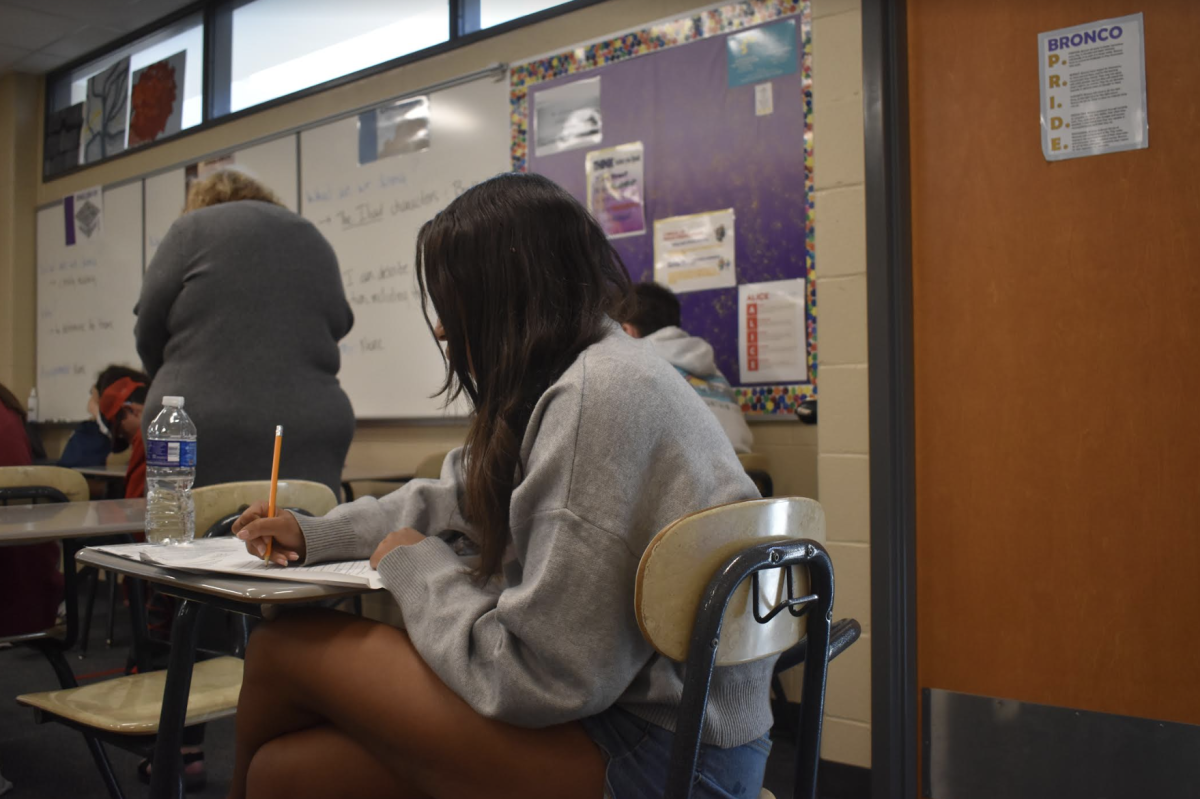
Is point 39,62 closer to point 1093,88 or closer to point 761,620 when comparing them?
point 1093,88

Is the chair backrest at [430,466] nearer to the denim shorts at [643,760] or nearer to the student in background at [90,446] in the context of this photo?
the student in background at [90,446]

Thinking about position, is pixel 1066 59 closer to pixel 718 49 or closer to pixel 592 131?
pixel 718 49

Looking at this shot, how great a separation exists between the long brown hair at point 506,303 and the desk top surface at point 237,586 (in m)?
0.15

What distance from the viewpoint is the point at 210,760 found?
2.23 metres

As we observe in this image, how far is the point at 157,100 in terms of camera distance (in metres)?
4.93

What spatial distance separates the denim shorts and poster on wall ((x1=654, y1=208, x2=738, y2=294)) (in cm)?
215

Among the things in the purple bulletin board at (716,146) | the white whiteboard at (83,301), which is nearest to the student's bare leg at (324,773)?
the purple bulletin board at (716,146)

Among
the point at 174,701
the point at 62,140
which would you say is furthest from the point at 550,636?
the point at 62,140

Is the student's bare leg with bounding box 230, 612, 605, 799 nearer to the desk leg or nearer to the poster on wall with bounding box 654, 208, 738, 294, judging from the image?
the desk leg

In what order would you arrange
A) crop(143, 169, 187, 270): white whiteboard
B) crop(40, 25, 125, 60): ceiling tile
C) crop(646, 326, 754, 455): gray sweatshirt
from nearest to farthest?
1. crop(646, 326, 754, 455): gray sweatshirt
2. crop(143, 169, 187, 270): white whiteboard
3. crop(40, 25, 125, 60): ceiling tile

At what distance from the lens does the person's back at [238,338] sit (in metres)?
1.91

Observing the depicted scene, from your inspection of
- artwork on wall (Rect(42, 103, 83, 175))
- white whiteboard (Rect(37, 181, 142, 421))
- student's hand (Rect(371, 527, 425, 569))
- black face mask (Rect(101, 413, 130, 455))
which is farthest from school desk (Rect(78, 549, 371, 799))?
artwork on wall (Rect(42, 103, 83, 175))

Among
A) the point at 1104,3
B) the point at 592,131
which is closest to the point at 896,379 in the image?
the point at 1104,3

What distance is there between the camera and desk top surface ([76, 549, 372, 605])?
81cm
